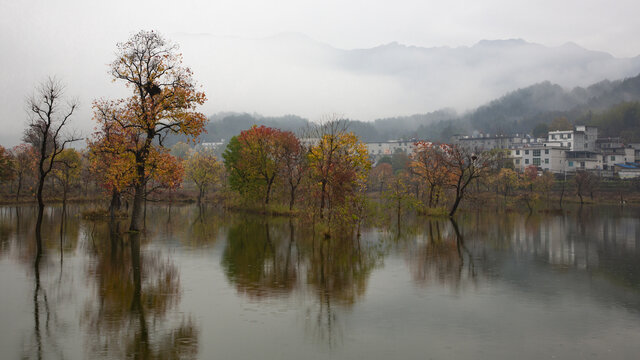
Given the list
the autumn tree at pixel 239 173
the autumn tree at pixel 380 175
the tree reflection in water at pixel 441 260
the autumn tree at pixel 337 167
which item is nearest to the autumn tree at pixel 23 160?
the autumn tree at pixel 239 173

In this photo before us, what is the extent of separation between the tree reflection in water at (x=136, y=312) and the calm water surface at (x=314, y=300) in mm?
66

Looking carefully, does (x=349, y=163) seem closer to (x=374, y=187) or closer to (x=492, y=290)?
(x=492, y=290)

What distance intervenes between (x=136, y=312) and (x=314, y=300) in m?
6.00

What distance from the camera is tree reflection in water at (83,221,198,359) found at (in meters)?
12.4

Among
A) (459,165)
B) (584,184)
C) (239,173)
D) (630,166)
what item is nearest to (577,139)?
(630,166)

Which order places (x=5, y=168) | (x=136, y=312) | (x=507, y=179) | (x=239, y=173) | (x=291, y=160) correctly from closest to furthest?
1. (x=136, y=312)
2. (x=291, y=160)
3. (x=239, y=173)
4. (x=5, y=168)
5. (x=507, y=179)

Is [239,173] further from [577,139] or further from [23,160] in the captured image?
[577,139]

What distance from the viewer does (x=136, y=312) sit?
15586mm

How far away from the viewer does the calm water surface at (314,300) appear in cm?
1277

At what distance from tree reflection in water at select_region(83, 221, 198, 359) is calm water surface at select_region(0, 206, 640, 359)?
0.22ft

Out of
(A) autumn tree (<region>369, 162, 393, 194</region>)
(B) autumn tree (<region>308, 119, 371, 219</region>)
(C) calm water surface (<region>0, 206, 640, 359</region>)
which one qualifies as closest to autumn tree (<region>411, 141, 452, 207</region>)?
(B) autumn tree (<region>308, 119, 371, 219</region>)

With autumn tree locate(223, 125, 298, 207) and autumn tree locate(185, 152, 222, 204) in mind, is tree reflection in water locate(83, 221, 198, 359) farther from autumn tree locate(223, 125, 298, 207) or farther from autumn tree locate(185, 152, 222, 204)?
autumn tree locate(185, 152, 222, 204)

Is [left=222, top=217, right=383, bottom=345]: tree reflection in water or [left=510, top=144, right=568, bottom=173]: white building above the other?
[left=510, top=144, right=568, bottom=173]: white building

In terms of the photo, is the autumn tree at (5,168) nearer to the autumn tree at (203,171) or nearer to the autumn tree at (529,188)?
the autumn tree at (203,171)
